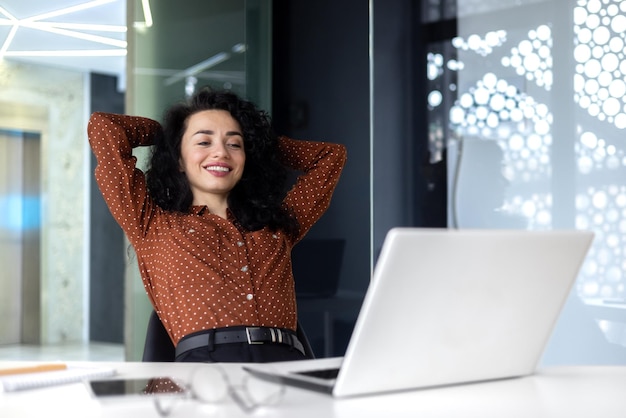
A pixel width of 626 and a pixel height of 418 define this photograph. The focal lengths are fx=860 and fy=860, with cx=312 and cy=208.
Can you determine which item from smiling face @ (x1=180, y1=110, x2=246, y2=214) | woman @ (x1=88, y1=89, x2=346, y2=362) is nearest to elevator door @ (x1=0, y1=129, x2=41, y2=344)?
woman @ (x1=88, y1=89, x2=346, y2=362)

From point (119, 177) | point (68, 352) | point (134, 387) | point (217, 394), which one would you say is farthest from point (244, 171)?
point (68, 352)

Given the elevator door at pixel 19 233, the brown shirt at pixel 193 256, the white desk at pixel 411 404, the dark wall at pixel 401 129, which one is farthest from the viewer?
the elevator door at pixel 19 233

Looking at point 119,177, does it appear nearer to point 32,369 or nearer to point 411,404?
point 32,369

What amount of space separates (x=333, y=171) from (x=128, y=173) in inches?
29.7

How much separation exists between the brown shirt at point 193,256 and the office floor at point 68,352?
192 cm

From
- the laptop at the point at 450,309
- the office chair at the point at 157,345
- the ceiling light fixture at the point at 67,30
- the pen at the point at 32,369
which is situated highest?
the ceiling light fixture at the point at 67,30

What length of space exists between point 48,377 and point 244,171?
159 centimetres

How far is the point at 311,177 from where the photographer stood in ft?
9.75

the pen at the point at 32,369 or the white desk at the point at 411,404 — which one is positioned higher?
the pen at the point at 32,369

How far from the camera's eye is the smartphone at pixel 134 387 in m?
1.28

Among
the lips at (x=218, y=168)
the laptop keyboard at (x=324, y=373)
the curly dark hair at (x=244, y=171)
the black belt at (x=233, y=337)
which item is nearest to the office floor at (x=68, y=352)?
the curly dark hair at (x=244, y=171)

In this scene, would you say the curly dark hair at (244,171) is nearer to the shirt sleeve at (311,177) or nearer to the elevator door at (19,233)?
the shirt sleeve at (311,177)

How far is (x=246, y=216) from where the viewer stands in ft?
8.84

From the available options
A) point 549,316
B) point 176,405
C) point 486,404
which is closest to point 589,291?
point 549,316
